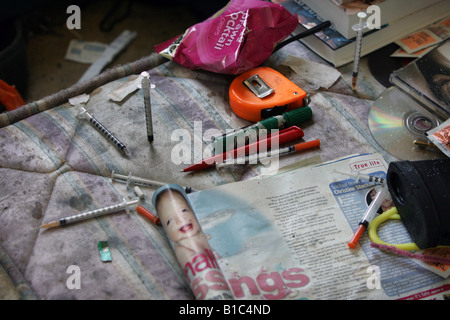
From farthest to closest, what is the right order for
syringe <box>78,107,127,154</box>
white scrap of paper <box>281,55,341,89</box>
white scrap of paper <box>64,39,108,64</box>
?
white scrap of paper <box>64,39,108,64</box>, white scrap of paper <box>281,55,341,89</box>, syringe <box>78,107,127,154</box>

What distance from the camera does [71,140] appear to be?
96cm

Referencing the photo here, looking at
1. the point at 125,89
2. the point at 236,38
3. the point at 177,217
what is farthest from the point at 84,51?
the point at 177,217

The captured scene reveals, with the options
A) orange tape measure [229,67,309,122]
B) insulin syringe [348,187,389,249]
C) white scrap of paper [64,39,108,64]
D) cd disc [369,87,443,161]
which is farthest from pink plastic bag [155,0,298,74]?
white scrap of paper [64,39,108,64]

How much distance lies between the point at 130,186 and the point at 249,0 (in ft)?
1.62

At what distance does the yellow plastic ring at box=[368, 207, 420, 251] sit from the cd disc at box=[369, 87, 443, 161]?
0.45 feet

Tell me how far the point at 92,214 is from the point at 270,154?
1.12ft

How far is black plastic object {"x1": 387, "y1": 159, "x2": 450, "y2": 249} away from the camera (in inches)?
29.8

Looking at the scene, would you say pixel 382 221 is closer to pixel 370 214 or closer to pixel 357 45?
pixel 370 214

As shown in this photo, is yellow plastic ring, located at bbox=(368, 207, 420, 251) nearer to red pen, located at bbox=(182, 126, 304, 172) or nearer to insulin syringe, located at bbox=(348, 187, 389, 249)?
insulin syringe, located at bbox=(348, 187, 389, 249)

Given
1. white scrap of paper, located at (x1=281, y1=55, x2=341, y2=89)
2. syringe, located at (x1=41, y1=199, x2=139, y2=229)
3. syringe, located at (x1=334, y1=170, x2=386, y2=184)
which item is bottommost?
syringe, located at (x1=41, y1=199, x2=139, y2=229)

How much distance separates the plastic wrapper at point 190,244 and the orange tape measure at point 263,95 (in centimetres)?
24

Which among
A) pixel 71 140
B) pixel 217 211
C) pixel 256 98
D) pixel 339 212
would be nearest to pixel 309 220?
pixel 339 212

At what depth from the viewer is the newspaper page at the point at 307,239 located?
0.76 metres
